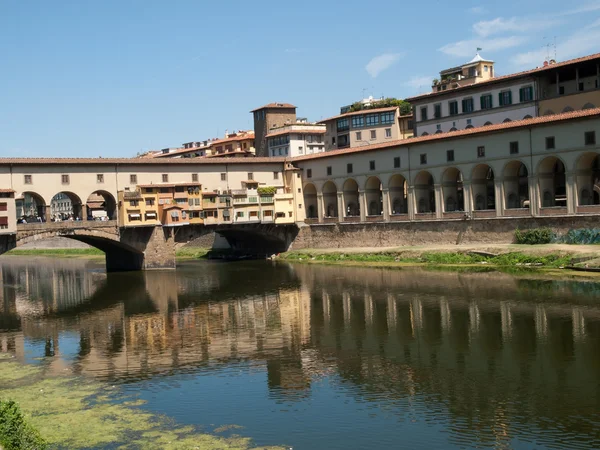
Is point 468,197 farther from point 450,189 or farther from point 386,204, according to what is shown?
point 386,204

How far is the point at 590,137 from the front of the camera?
54031 millimetres

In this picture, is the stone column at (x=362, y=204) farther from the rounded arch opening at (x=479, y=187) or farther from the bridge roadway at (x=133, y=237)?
the rounded arch opening at (x=479, y=187)

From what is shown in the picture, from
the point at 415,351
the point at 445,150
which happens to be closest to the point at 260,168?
the point at 445,150

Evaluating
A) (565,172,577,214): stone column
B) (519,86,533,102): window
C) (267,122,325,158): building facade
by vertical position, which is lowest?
(565,172,577,214): stone column

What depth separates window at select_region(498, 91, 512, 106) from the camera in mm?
71125

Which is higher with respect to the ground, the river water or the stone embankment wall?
the stone embankment wall

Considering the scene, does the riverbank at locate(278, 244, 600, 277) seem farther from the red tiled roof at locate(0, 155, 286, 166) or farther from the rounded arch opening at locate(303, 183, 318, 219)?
the red tiled roof at locate(0, 155, 286, 166)

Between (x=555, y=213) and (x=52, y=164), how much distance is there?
39.9 m

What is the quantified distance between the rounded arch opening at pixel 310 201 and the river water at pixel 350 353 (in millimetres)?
25828

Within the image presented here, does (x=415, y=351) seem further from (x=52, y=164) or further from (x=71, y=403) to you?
(x=52, y=164)

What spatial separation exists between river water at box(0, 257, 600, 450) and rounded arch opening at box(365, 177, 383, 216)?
19.6 metres

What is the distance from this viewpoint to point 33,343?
35625 mm

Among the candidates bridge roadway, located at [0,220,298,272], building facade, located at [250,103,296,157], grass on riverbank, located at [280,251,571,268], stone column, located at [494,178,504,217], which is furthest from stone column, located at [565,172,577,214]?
building facade, located at [250,103,296,157]

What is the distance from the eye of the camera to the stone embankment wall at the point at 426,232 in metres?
56.5
